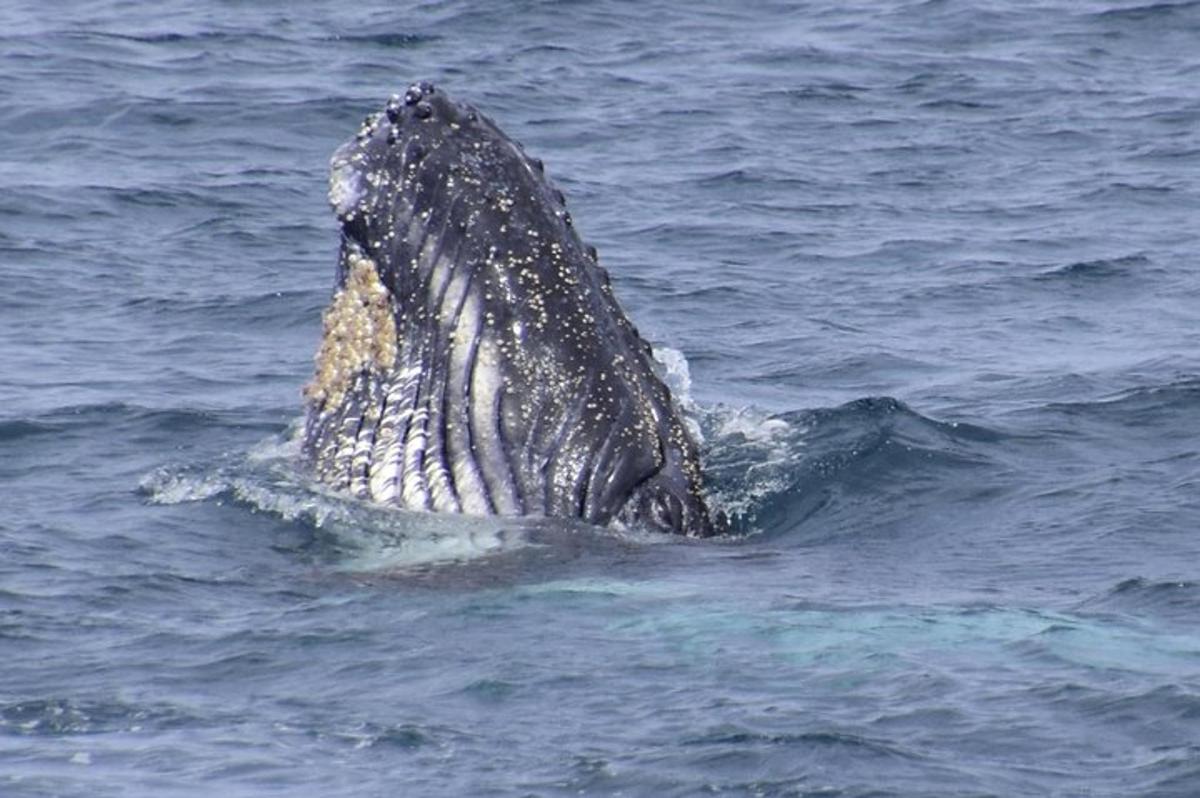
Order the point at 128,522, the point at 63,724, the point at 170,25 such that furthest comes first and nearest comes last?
1. the point at 170,25
2. the point at 128,522
3. the point at 63,724

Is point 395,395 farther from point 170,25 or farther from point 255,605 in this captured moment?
point 170,25

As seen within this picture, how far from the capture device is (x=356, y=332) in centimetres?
1209

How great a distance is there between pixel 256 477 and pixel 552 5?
16606 millimetres

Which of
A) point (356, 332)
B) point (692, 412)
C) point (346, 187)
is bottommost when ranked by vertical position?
point (692, 412)

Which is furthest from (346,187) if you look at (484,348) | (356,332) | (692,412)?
(692,412)

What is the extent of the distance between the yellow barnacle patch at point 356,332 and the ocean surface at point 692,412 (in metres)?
0.57

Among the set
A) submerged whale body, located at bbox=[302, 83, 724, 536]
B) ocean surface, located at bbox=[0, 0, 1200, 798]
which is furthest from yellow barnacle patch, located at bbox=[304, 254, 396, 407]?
ocean surface, located at bbox=[0, 0, 1200, 798]

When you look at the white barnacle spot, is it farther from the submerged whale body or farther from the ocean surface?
the ocean surface

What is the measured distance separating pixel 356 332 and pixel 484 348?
669 millimetres

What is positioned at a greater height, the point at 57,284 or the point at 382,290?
the point at 382,290

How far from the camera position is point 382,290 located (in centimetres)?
1202

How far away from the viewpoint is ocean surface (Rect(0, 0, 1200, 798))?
948 centimetres

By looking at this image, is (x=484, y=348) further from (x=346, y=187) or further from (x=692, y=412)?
(x=692, y=412)

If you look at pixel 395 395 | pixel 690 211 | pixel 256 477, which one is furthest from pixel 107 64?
pixel 395 395
